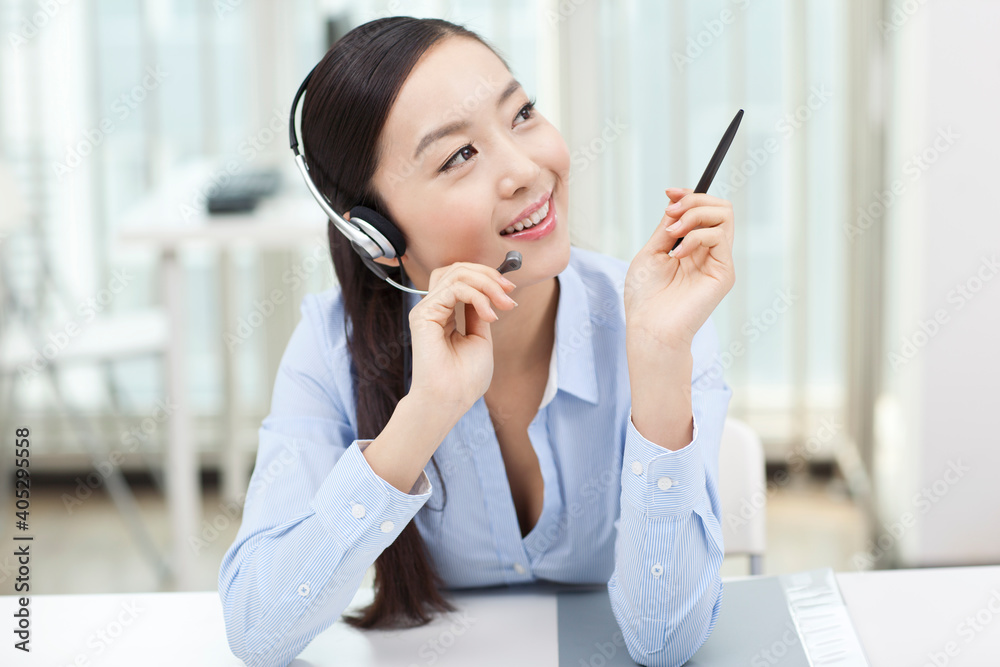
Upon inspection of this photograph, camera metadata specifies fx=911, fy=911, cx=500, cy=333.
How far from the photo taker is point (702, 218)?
1.01m

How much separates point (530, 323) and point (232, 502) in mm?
2025

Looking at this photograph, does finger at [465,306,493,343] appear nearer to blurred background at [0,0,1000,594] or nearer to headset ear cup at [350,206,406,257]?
headset ear cup at [350,206,406,257]

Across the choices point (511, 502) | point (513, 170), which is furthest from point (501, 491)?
point (513, 170)

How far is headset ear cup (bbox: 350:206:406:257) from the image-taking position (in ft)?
3.64

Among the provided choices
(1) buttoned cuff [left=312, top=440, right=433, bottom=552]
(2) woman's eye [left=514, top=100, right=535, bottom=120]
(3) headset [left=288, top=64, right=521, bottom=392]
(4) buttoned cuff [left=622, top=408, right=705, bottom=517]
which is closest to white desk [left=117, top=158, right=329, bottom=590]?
(3) headset [left=288, top=64, right=521, bottom=392]

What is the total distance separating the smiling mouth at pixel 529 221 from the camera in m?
1.09

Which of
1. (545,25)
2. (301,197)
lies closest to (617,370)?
(301,197)

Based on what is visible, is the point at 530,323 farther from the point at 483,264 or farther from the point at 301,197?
the point at 301,197

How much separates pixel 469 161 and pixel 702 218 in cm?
28

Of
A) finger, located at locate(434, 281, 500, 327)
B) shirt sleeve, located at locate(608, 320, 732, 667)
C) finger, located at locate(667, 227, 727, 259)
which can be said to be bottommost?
shirt sleeve, located at locate(608, 320, 732, 667)

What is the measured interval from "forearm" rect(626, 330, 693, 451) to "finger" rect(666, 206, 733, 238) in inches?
5.2

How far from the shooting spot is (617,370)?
120cm

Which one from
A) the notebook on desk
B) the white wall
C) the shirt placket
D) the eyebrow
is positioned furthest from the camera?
the white wall

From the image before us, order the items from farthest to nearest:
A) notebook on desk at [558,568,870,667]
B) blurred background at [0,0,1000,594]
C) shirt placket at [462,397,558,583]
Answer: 1. blurred background at [0,0,1000,594]
2. shirt placket at [462,397,558,583]
3. notebook on desk at [558,568,870,667]
